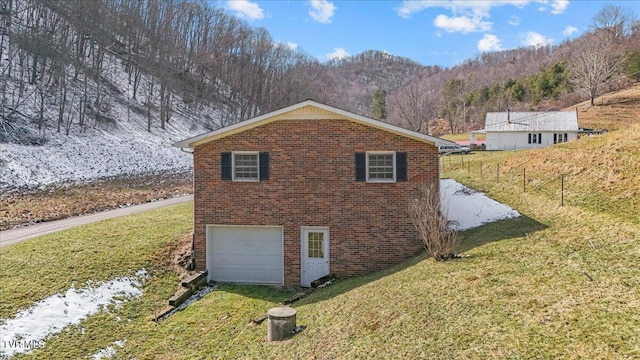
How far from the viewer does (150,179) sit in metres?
Result: 32.2

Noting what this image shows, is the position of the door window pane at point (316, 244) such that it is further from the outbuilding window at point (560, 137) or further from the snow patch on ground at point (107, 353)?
the outbuilding window at point (560, 137)

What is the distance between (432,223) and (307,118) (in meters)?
5.11

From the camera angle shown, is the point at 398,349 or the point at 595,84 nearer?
the point at 398,349

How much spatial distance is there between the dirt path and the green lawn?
61.9 inches

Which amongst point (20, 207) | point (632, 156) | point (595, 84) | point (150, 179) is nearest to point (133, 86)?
point (150, 179)

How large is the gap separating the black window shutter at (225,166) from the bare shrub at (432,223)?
19.4 ft

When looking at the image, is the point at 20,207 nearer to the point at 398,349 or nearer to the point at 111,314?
the point at 111,314

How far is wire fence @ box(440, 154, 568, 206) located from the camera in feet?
54.3

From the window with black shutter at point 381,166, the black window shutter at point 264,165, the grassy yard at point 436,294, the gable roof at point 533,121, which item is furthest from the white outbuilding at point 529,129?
the black window shutter at point 264,165

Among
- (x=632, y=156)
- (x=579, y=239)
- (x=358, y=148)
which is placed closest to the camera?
(x=579, y=239)

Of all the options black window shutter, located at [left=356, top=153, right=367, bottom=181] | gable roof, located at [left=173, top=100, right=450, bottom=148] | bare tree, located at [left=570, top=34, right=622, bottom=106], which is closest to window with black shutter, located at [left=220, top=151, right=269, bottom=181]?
gable roof, located at [left=173, top=100, right=450, bottom=148]

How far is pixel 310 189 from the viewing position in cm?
1427

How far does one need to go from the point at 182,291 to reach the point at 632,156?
1556 cm

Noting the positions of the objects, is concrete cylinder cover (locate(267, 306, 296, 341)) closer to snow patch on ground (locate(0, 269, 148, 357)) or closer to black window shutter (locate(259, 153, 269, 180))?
snow patch on ground (locate(0, 269, 148, 357))
